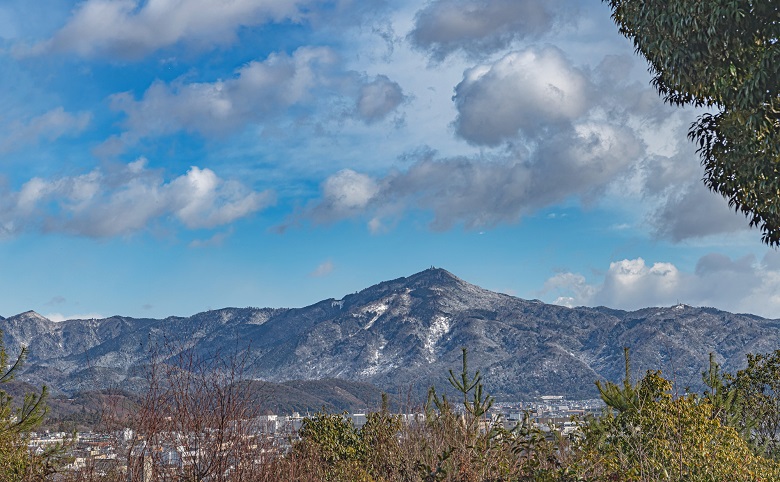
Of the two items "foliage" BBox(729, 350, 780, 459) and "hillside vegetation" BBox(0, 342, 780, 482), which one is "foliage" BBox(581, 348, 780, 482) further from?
"foliage" BBox(729, 350, 780, 459)

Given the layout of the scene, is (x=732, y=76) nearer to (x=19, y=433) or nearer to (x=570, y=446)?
(x=570, y=446)

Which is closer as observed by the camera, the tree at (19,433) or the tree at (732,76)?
the tree at (732,76)

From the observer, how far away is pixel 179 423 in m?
11.7

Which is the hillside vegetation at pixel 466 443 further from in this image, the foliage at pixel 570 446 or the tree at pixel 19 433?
the tree at pixel 19 433

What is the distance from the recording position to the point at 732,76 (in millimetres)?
11953

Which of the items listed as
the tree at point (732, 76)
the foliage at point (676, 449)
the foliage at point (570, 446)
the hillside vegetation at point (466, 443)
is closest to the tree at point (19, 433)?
the hillside vegetation at point (466, 443)

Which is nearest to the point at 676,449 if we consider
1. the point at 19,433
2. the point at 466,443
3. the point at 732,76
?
the point at 466,443

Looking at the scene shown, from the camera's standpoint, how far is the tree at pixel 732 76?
11617 mm

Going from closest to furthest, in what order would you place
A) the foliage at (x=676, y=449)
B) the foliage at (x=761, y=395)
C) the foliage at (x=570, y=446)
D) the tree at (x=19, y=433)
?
the foliage at (x=676, y=449)
the foliage at (x=570, y=446)
the tree at (x=19, y=433)
the foliage at (x=761, y=395)

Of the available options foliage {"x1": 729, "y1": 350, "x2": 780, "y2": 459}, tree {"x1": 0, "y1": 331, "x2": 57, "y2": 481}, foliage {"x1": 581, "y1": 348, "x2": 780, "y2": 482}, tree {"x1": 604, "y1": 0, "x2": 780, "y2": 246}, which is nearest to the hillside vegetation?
foliage {"x1": 581, "y1": 348, "x2": 780, "y2": 482}

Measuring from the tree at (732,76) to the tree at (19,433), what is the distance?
12615mm

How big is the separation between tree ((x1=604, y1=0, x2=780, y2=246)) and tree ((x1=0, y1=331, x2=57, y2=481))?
12.6m

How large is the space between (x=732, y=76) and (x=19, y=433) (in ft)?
51.1

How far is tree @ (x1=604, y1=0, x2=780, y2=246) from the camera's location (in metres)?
11.6
